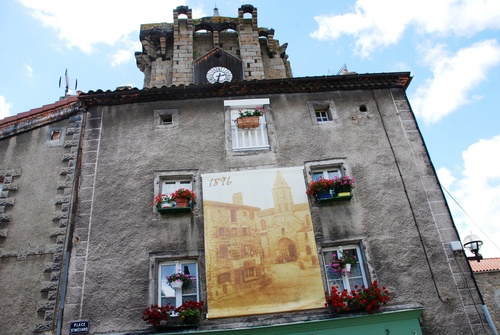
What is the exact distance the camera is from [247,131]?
10891 mm

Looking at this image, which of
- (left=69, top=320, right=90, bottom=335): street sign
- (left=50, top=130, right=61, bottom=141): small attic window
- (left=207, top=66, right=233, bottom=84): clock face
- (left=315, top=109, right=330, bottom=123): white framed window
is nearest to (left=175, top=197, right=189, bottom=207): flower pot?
(left=69, top=320, right=90, bottom=335): street sign

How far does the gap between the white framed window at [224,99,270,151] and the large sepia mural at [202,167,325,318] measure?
2.93ft

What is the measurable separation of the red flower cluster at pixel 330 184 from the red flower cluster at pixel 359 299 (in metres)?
2.33

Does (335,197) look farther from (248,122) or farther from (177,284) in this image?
(177,284)

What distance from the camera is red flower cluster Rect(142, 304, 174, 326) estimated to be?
8070mm

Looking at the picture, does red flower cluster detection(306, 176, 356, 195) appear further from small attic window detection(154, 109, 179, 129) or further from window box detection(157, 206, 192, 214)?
small attic window detection(154, 109, 179, 129)

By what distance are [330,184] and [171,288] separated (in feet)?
14.5

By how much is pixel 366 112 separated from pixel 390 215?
3202mm

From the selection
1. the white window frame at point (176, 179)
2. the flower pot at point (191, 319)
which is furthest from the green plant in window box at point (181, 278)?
the white window frame at point (176, 179)

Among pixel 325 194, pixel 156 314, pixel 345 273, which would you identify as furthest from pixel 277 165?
Result: pixel 156 314

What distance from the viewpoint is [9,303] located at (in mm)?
8531

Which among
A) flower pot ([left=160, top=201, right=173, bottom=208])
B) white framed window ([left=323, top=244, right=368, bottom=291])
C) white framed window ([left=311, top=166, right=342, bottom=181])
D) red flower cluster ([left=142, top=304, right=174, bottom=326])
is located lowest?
→ red flower cluster ([left=142, top=304, right=174, bottom=326])

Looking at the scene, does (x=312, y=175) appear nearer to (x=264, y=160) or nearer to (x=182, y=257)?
(x=264, y=160)

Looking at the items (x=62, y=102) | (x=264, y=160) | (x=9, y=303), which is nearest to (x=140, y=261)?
→ (x=9, y=303)
